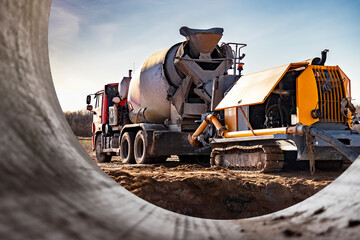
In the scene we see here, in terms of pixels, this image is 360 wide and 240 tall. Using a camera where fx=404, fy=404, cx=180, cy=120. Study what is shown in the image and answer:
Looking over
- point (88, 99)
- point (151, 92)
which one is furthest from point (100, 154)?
point (151, 92)

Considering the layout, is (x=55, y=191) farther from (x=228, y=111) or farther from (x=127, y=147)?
(x=127, y=147)

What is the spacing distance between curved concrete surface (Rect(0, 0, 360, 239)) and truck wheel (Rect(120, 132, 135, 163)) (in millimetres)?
11190

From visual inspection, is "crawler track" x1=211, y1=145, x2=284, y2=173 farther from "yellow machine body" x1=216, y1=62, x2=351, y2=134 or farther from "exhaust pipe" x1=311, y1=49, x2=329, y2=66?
"exhaust pipe" x1=311, y1=49, x2=329, y2=66

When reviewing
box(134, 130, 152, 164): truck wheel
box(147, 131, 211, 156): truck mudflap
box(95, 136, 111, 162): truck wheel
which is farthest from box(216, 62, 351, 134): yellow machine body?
box(95, 136, 111, 162): truck wheel

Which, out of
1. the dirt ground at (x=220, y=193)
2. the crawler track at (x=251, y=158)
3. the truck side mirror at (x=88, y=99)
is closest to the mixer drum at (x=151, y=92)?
the crawler track at (x=251, y=158)

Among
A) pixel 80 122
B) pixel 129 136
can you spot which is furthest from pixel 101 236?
pixel 80 122

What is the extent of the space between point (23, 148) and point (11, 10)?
28cm

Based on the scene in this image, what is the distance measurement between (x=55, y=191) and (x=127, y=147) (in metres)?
12.3

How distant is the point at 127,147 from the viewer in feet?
42.2

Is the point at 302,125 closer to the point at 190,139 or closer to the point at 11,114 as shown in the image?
the point at 190,139

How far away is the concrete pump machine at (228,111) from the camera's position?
24.3ft

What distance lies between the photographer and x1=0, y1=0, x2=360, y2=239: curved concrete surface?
1.87 ft

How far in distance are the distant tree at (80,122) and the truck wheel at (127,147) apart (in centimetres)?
2416

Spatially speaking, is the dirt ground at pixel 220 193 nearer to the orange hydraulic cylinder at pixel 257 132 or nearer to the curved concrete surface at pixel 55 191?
the orange hydraulic cylinder at pixel 257 132
